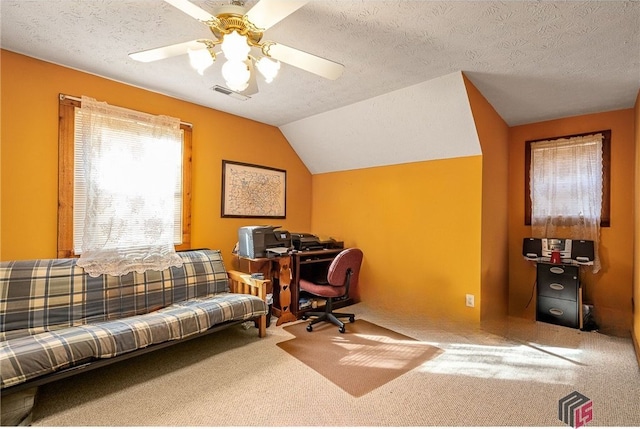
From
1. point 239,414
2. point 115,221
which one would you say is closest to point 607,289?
point 239,414

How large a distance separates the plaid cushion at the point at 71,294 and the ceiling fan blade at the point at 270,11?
7.16 feet

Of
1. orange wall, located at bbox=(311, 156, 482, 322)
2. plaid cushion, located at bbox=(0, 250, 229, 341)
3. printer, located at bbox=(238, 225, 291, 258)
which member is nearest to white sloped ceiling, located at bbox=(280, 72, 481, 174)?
orange wall, located at bbox=(311, 156, 482, 322)

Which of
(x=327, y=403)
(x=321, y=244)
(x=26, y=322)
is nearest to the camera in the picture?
(x=327, y=403)

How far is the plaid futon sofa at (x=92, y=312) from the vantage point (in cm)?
169

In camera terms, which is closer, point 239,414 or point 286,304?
point 239,414

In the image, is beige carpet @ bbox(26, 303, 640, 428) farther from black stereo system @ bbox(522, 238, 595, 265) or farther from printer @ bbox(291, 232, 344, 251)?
printer @ bbox(291, 232, 344, 251)

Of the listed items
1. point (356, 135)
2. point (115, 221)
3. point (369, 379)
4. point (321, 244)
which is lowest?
point (369, 379)

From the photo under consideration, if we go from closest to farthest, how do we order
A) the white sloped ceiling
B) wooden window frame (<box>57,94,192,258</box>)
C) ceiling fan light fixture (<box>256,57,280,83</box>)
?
ceiling fan light fixture (<box>256,57,280,83</box>) → wooden window frame (<box>57,94,192,258</box>) → the white sloped ceiling

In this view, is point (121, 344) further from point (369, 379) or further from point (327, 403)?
point (369, 379)

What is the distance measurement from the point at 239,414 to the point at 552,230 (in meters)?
3.58

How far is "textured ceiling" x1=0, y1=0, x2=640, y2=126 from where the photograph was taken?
5.52ft

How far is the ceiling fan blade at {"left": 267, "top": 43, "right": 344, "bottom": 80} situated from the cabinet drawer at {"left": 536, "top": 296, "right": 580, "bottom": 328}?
322cm

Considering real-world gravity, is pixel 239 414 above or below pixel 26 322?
below

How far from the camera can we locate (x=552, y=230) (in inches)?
132
